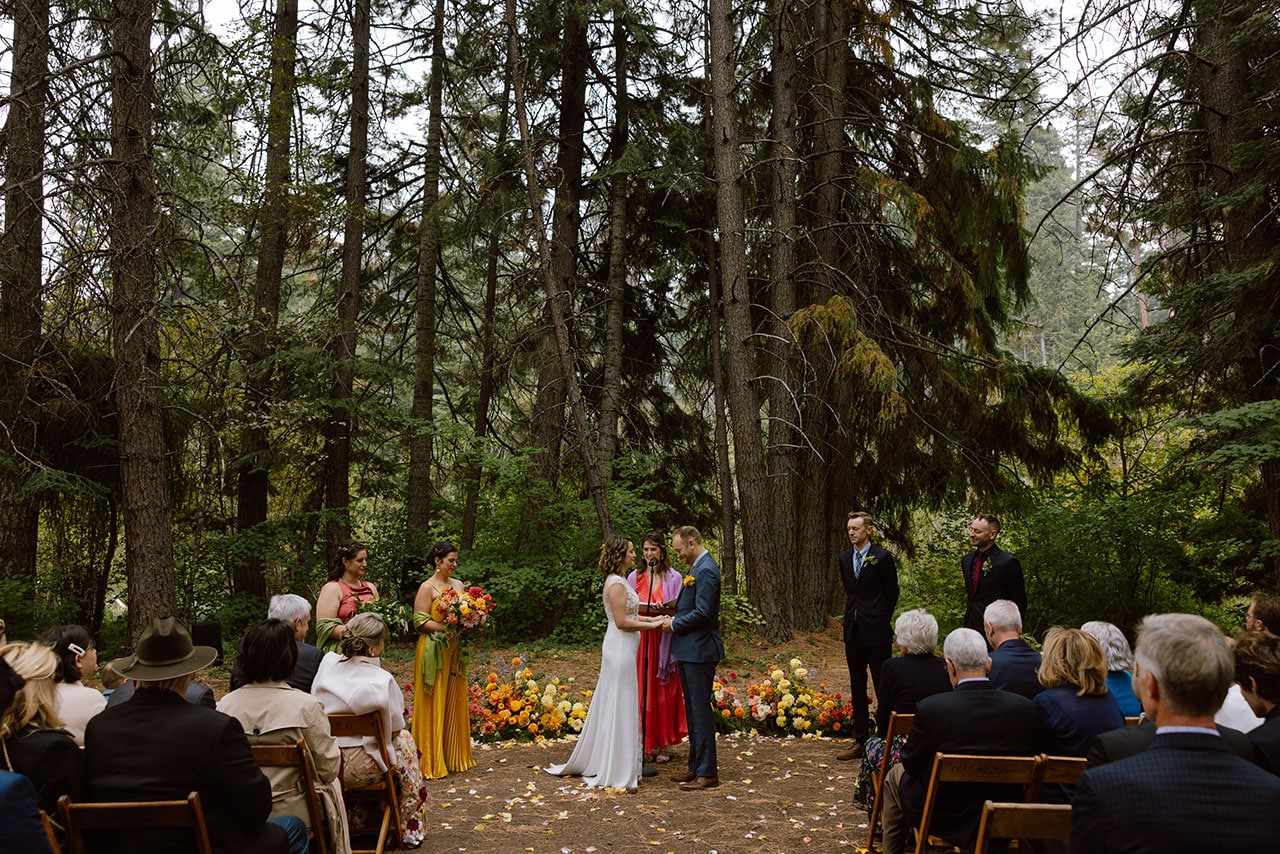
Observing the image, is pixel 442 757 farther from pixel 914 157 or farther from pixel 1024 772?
pixel 914 157

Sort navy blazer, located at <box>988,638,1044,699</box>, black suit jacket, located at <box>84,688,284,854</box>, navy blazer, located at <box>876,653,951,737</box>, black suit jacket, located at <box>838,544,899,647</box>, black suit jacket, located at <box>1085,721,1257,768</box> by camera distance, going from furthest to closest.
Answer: black suit jacket, located at <box>838,544,899,647</box>, navy blazer, located at <box>876,653,951,737</box>, navy blazer, located at <box>988,638,1044,699</box>, black suit jacket, located at <box>84,688,284,854</box>, black suit jacket, located at <box>1085,721,1257,768</box>

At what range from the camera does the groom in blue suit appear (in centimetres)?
696

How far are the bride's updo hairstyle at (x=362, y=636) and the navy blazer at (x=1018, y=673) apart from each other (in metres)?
3.61

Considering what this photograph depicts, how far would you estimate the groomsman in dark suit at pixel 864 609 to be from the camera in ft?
24.6

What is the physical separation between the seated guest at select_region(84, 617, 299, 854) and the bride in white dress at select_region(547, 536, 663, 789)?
366 centimetres

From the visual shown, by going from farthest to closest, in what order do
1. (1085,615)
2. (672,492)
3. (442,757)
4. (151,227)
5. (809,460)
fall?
(672,492) < (809,460) < (1085,615) < (151,227) < (442,757)

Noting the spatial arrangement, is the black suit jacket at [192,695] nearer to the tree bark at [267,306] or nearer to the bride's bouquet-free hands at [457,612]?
the bride's bouquet-free hands at [457,612]

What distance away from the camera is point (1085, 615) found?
12359 mm

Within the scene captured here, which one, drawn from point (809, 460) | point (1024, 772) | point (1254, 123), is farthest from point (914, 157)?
point (1024, 772)

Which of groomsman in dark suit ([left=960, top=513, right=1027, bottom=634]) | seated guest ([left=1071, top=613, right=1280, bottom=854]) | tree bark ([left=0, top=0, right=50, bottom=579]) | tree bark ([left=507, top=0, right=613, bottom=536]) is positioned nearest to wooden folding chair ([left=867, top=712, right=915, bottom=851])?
groomsman in dark suit ([left=960, top=513, right=1027, bottom=634])

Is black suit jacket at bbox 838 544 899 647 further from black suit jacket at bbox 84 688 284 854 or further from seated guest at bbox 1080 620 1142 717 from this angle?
black suit jacket at bbox 84 688 284 854

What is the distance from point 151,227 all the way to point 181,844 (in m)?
6.38

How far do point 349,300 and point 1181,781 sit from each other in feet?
44.1

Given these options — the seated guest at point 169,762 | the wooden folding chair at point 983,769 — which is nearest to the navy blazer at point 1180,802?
the wooden folding chair at point 983,769
